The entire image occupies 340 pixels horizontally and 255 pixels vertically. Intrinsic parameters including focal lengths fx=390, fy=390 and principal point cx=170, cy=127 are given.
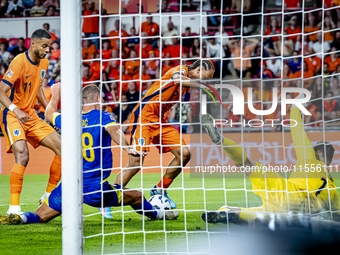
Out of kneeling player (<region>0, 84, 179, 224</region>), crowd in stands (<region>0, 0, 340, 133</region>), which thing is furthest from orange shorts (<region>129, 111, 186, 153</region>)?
crowd in stands (<region>0, 0, 340, 133</region>)

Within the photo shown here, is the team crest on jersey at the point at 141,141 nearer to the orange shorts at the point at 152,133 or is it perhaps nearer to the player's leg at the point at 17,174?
the orange shorts at the point at 152,133

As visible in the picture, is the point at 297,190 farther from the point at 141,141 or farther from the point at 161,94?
the point at 161,94

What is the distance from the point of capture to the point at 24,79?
425 centimetres

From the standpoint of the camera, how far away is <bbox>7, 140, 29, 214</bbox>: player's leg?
3.50m

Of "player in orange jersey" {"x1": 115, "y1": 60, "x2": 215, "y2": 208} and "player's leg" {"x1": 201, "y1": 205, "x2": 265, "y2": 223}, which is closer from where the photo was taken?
"player's leg" {"x1": 201, "y1": 205, "x2": 265, "y2": 223}

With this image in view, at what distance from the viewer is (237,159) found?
335 cm

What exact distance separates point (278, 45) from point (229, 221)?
18.0 ft

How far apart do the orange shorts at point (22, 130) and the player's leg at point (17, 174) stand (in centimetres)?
8

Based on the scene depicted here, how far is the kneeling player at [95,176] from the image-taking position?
9.46ft

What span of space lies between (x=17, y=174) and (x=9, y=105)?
2.56ft

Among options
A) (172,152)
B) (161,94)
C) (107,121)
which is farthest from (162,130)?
(107,121)

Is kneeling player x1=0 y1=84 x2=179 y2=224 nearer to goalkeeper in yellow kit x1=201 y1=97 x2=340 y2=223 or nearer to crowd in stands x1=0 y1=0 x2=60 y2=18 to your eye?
goalkeeper in yellow kit x1=201 y1=97 x2=340 y2=223

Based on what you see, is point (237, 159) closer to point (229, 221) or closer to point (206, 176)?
point (229, 221)

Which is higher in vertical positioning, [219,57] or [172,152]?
[219,57]
